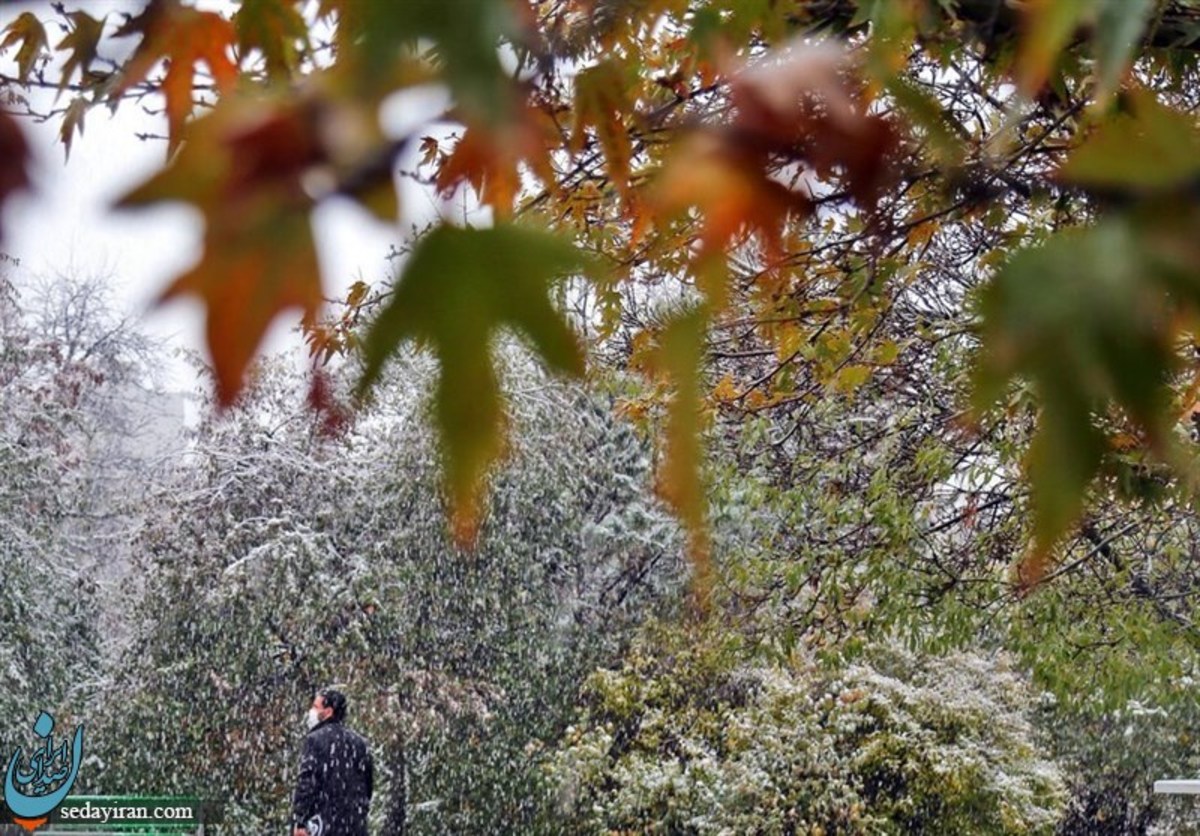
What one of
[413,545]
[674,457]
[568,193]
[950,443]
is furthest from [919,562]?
[674,457]

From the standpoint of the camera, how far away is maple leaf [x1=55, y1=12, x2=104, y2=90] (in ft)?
2.31

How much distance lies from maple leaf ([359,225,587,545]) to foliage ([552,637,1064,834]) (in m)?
4.78

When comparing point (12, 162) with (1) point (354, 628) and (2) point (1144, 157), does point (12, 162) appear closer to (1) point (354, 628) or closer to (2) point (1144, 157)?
(2) point (1144, 157)

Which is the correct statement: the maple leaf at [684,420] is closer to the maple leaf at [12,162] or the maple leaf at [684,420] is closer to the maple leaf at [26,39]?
the maple leaf at [12,162]

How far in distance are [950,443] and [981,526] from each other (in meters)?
0.58

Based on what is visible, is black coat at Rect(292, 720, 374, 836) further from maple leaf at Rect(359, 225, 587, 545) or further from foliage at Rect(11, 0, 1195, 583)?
maple leaf at Rect(359, 225, 587, 545)

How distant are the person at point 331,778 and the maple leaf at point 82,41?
384 centimetres

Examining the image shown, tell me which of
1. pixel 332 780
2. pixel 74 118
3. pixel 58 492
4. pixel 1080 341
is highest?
pixel 58 492

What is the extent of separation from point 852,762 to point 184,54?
497cm

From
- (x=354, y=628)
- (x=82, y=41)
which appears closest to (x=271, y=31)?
(x=82, y=41)

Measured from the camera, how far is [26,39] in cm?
86

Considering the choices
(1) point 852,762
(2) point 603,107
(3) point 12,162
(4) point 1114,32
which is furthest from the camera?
(1) point 852,762

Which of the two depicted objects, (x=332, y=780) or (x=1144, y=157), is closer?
(x=1144, y=157)

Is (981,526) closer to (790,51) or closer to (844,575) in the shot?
(844,575)
